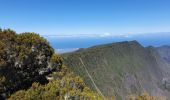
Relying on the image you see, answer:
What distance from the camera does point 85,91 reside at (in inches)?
1238

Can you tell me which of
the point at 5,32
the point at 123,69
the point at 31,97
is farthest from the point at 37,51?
the point at 123,69

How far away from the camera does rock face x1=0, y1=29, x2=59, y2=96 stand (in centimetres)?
2970

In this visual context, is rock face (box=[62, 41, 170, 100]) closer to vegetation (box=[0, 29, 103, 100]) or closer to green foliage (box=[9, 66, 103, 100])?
vegetation (box=[0, 29, 103, 100])

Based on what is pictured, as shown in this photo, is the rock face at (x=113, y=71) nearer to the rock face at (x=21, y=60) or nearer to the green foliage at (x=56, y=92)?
the rock face at (x=21, y=60)

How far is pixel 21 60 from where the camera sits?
31.0 m

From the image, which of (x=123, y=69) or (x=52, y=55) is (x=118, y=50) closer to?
(x=123, y=69)

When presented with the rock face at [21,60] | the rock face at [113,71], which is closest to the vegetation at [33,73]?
the rock face at [21,60]

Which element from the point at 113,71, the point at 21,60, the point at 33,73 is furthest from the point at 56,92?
the point at 113,71

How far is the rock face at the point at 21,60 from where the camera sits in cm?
2970

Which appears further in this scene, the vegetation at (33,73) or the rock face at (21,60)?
the rock face at (21,60)

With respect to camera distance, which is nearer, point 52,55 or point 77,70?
point 52,55

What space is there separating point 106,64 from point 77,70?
41442 millimetres

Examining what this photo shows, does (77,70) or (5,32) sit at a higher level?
(5,32)

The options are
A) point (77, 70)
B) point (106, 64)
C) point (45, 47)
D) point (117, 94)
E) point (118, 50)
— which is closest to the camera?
point (45, 47)
